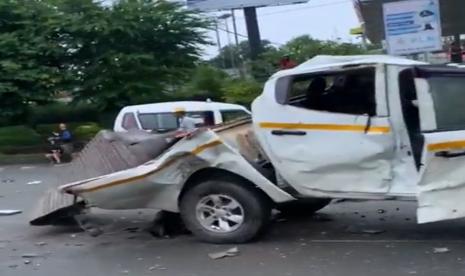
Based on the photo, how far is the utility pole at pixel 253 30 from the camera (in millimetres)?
33844

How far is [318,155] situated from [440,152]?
3.92 feet

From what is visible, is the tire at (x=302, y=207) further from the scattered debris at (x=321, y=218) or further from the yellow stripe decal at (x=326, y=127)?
the yellow stripe decal at (x=326, y=127)

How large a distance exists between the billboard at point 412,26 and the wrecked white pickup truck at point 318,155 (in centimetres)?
1001

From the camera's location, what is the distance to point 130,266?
7.85 m

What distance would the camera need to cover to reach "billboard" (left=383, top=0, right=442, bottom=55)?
18141 mm

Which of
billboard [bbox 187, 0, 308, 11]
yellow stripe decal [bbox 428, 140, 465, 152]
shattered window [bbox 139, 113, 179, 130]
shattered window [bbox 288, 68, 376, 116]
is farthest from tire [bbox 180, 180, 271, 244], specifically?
billboard [bbox 187, 0, 308, 11]

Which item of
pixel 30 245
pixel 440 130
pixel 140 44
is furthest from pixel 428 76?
pixel 140 44

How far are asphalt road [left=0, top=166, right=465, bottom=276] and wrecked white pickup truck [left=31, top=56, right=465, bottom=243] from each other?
1.42 ft

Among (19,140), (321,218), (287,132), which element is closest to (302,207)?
(321,218)

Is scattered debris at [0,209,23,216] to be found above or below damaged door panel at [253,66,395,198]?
below

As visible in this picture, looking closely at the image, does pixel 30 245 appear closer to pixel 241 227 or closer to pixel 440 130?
pixel 241 227

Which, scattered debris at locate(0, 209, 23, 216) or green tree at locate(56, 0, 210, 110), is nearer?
scattered debris at locate(0, 209, 23, 216)

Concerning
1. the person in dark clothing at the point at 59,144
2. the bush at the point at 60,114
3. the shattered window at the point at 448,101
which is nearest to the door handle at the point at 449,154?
the shattered window at the point at 448,101

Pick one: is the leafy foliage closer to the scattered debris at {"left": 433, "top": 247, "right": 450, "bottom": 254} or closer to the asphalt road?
the asphalt road
